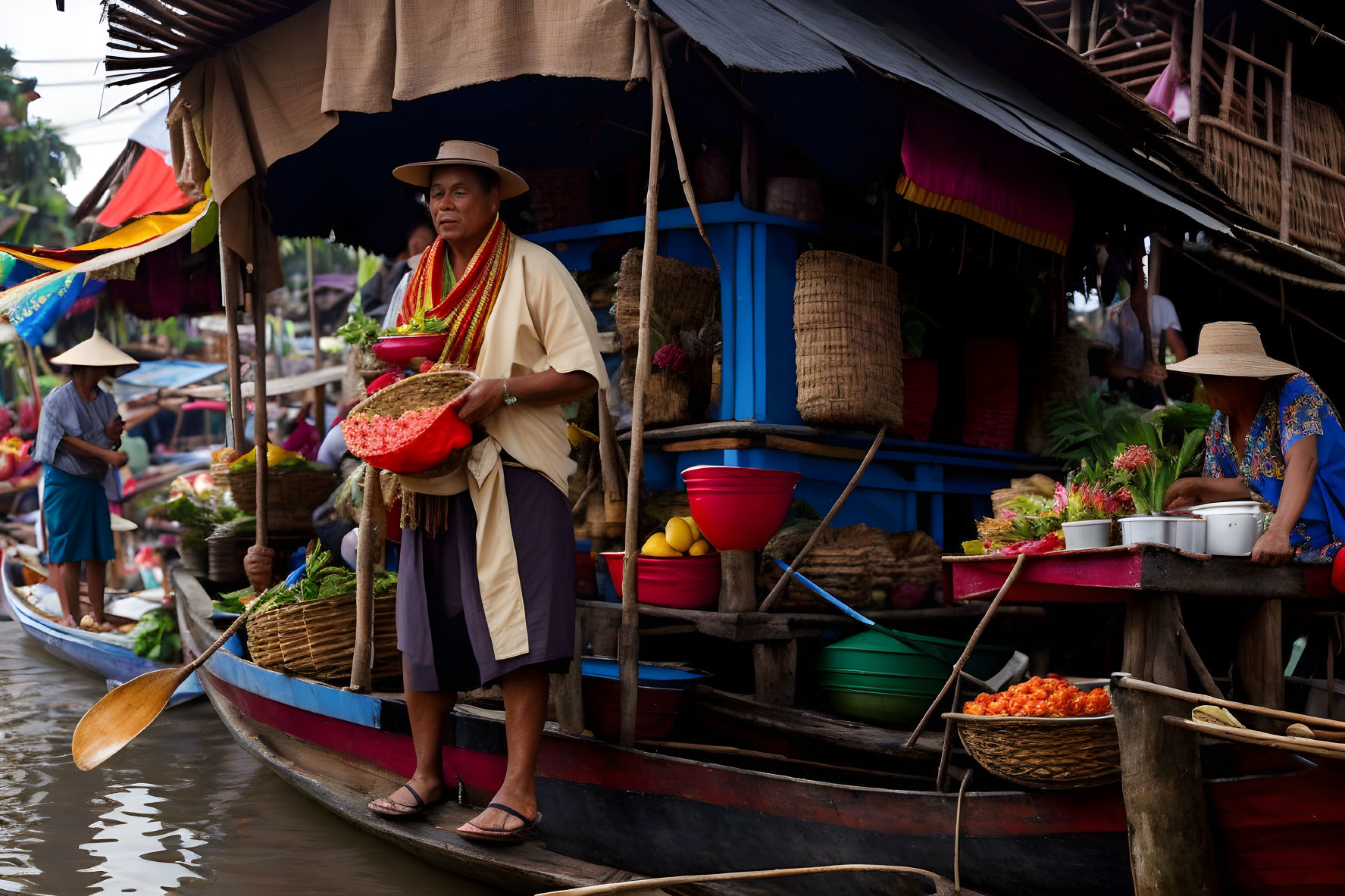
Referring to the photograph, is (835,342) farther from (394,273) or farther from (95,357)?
(95,357)

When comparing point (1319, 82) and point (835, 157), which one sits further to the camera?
point (1319, 82)

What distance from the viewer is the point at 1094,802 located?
9.62ft

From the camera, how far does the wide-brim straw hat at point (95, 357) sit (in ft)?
25.5

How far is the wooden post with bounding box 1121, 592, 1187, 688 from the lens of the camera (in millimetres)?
3133

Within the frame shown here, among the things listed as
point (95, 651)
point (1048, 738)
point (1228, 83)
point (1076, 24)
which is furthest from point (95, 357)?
point (1076, 24)

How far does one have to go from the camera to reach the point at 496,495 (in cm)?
360

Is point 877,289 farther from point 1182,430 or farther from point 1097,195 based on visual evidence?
point 1182,430

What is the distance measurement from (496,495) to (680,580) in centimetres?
123

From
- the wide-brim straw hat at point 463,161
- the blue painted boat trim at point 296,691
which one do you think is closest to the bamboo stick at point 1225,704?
the wide-brim straw hat at point 463,161

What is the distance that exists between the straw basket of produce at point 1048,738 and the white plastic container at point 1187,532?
0.49 m

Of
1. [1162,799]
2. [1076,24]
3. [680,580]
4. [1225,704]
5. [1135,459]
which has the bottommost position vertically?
[1162,799]

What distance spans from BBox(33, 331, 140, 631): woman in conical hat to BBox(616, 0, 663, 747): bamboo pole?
18.0 ft

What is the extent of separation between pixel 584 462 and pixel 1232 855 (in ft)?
11.4

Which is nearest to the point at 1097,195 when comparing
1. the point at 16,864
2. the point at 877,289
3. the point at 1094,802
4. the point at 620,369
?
the point at 877,289
